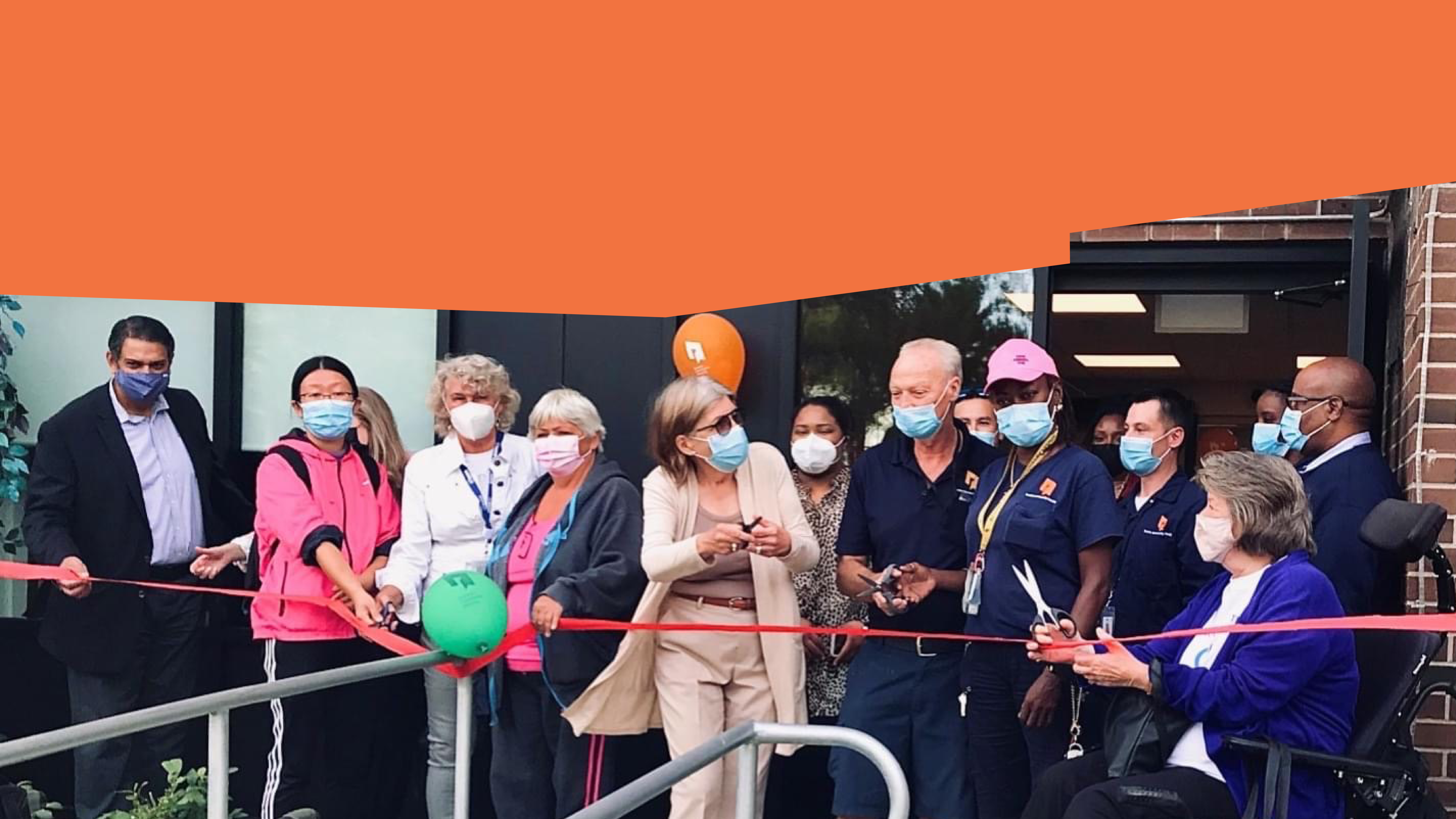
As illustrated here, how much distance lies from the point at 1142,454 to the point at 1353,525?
676mm

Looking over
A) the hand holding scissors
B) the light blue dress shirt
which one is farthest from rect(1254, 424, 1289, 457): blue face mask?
the light blue dress shirt

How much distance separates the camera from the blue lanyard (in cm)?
574

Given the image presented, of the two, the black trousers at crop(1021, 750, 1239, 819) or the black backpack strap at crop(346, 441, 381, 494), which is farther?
the black backpack strap at crop(346, 441, 381, 494)

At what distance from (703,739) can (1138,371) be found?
7.76 metres

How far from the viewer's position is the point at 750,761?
334 cm

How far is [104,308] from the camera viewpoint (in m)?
7.31

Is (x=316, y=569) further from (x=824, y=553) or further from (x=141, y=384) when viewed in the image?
(x=824, y=553)

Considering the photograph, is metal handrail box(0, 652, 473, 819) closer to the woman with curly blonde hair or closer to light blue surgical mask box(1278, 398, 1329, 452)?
the woman with curly blonde hair

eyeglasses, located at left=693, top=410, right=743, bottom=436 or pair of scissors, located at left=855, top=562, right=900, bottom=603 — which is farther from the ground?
eyeglasses, located at left=693, top=410, right=743, bottom=436

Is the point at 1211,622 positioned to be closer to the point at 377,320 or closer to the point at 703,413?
the point at 703,413

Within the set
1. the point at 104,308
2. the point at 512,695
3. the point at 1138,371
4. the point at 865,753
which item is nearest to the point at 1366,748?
the point at 865,753

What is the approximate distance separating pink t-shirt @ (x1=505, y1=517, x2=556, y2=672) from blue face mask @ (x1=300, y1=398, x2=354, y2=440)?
796 millimetres

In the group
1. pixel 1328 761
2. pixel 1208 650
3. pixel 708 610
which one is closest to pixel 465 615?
pixel 708 610

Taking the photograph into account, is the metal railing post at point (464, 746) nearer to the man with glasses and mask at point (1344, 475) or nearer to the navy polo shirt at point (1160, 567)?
the navy polo shirt at point (1160, 567)
